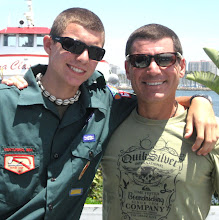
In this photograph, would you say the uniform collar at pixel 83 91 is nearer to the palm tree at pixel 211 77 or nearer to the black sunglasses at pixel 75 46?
the black sunglasses at pixel 75 46

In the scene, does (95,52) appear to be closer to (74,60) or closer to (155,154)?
(74,60)

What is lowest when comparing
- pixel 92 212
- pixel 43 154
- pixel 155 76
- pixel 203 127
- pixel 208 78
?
pixel 92 212

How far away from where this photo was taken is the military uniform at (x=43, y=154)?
2582mm

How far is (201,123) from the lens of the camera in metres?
2.64

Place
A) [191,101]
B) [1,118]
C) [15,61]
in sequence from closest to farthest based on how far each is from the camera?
[1,118] → [191,101] → [15,61]

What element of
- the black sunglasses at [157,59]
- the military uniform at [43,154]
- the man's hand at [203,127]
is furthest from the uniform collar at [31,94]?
the man's hand at [203,127]

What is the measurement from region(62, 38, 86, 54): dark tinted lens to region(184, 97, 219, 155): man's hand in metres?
1.02

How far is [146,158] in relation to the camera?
2.71m

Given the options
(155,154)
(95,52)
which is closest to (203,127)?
(155,154)

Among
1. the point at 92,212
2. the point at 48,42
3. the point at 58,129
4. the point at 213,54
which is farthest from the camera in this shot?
the point at 213,54

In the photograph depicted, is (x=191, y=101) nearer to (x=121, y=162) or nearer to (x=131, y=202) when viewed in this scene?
(x=121, y=162)

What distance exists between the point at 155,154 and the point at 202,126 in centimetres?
42

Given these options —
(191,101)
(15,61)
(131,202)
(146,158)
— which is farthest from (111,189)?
(15,61)

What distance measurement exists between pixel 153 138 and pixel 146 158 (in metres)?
0.17
